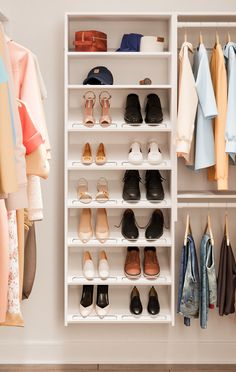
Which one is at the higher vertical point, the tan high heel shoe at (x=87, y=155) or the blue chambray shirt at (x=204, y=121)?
the blue chambray shirt at (x=204, y=121)

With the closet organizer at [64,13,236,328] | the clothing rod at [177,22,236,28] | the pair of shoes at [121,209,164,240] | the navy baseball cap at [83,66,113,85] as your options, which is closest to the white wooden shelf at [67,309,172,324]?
the closet organizer at [64,13,236,328]

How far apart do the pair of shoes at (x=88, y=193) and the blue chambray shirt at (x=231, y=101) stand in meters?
0.77

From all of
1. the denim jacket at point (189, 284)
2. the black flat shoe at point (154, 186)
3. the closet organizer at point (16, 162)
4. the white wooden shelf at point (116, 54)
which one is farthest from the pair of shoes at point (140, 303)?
the white wooden shelf at point (116, 54)

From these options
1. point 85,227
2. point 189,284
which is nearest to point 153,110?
point 85,227

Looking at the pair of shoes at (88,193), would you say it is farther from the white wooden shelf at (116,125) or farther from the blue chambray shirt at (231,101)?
the blue chambray shirt at (231,101)

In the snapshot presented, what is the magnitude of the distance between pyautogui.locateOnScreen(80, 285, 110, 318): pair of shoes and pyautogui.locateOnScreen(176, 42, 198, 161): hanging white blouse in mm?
966

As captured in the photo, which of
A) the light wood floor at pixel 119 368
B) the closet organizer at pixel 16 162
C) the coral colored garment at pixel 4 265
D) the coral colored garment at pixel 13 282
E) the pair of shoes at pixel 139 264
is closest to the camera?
the closet organizer at pixel 16 162

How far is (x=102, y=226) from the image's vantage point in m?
3.48

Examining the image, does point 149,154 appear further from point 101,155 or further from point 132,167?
point 101,155

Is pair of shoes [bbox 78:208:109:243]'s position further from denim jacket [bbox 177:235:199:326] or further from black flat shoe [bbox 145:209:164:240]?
denim jacket [bbox 177:235:199:326]

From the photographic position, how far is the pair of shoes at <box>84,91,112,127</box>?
3.41 metres

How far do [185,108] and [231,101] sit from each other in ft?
0.86

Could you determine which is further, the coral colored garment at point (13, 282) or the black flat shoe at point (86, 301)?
the black flat shoe at point (86, 301)

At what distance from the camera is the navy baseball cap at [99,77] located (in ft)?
11.1
